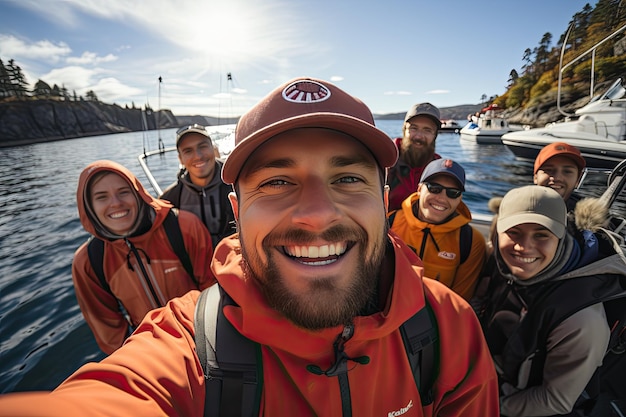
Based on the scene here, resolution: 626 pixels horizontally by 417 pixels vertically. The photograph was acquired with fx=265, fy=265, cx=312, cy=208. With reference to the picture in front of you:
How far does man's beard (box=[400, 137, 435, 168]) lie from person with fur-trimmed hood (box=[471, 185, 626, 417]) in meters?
1.88

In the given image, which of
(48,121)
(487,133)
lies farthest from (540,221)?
(48,121)

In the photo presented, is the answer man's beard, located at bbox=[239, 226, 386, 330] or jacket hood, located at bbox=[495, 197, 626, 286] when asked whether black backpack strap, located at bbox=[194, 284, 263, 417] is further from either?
jacket hood, located at bbox=[495, 197, 626, 286]

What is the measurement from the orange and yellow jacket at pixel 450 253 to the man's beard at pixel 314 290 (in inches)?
76.4

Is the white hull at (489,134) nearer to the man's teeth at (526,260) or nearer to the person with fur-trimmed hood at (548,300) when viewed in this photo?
the person with fur-trimmed hood at (548,300)

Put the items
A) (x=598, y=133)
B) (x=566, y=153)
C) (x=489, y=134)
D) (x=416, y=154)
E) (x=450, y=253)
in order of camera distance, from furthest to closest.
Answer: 1. (x=489, y=134)
2. (x=598, y=133)
3. (x=416, y=154)
4. (x=566, y=153)
5. (x=450, y=253)

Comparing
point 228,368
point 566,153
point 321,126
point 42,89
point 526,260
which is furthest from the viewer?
point 42,89

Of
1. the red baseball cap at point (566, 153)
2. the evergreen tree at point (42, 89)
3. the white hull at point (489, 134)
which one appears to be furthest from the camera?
the evergreen tree at point (42, 89)

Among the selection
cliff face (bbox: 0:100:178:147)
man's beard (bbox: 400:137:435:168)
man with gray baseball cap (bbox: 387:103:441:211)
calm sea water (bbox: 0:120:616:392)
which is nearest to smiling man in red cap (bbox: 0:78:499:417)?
man with gray baseball cap (bbox: 387:103:441:211)

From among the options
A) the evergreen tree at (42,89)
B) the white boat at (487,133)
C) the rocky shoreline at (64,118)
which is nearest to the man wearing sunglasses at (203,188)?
the rocky shoreline at (64,118)

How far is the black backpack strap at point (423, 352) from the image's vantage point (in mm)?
1314

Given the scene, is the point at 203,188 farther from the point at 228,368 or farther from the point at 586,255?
the point at 586,255

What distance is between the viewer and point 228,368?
3.76 feet

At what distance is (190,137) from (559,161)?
17.2 ft

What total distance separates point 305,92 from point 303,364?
1.31 meters
